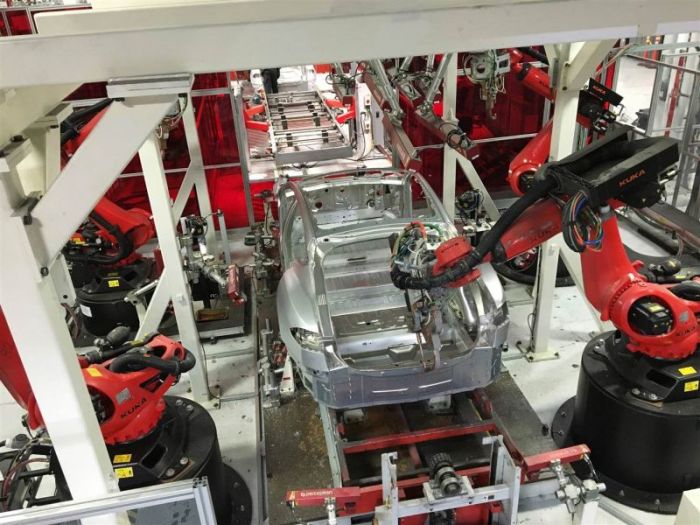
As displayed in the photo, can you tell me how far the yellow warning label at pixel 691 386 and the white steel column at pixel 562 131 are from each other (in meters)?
0.99

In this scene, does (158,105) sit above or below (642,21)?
below

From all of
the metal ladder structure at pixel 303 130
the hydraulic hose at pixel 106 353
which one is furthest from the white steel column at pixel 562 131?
the metal ladder structure at pixel 303 130

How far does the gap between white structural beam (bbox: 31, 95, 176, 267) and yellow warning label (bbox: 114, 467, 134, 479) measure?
2.03 metres

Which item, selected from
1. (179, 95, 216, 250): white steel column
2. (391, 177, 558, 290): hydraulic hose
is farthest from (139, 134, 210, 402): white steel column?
(391, 177, 558, 290): hydraulic hose

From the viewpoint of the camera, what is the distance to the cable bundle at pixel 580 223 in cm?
295

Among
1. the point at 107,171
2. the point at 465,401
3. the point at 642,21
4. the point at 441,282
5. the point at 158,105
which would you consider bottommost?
the point at 465,401

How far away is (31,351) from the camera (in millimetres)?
2266

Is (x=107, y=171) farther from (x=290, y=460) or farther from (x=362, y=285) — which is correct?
(x=362, y=285)

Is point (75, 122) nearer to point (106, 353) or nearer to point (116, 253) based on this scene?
point (116, 253)

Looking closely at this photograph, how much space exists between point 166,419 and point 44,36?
284cm

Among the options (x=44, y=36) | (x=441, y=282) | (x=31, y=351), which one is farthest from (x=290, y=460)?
(x=44, y=36)

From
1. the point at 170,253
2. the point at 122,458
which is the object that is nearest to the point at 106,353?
the point at 122,458

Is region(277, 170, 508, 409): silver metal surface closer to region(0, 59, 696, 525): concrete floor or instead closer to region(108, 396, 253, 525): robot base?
region(108, 396, 253, 525): robot base

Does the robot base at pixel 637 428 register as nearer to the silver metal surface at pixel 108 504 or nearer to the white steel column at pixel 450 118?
the white steel column at pixel 450 118
